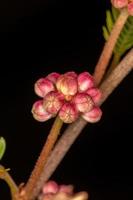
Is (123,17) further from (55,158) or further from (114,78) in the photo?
(55,158)

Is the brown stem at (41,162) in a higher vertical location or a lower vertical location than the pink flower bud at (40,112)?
lower

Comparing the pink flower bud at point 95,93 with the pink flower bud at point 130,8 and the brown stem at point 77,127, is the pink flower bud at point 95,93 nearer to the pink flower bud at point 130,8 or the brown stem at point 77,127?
the brown stem at point 77,127

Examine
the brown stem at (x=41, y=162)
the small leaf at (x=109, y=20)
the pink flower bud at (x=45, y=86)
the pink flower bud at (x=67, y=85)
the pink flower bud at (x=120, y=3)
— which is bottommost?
the brown stem at (x=41, y=162)

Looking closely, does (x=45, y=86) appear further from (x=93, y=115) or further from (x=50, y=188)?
(x=50, y=188)

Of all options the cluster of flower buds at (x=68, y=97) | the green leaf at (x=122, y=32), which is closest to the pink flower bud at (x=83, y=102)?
the cluster of flower buds at (x=68, y=97)

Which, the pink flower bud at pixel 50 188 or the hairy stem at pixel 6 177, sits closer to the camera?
the hairy stem at pixel 6 177

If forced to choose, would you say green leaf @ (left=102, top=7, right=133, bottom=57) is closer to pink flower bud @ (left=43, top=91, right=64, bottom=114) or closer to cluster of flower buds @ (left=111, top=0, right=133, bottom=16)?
cluster of flower buds @ (left=111, top=0, right=133, bottom=16)

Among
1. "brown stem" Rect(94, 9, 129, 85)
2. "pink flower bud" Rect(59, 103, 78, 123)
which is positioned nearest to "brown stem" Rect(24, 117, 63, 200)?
"pink flower bud" Rect(59, 103, 78, 123)
